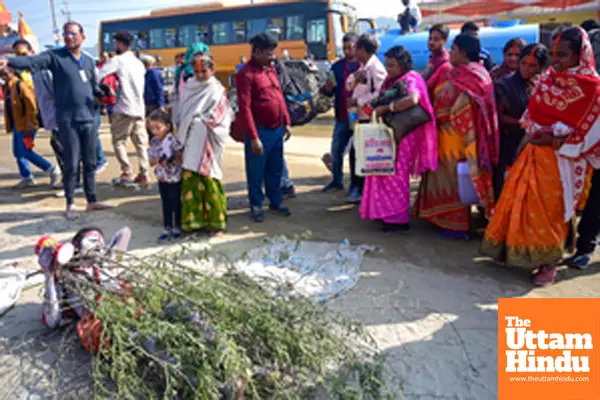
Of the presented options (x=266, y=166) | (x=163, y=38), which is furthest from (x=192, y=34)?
(x=266, y=166)

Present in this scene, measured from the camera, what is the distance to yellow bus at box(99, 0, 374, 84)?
52.8ft

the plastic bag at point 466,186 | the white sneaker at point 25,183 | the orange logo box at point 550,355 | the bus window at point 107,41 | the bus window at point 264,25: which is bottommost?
the orange logo box at point 550,355

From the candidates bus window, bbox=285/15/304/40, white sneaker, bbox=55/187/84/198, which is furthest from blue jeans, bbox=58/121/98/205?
bus window, bbox=285/15/304/40

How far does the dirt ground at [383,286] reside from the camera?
2613mm

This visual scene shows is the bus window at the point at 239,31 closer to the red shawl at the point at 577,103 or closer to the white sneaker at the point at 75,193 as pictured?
the white sneaker at the point at 75,193

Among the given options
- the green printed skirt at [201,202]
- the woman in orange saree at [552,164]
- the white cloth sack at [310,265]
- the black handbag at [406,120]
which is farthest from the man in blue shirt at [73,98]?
the woman in orange saree at [552,164]

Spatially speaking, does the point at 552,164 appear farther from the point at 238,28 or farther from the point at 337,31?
the point at 238,28

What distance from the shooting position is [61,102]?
4.99 metres

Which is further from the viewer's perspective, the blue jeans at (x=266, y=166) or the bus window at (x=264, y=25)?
the bus window at (x=264, y=25)

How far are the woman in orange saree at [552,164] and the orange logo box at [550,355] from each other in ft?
2.40

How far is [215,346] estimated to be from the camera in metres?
2.36

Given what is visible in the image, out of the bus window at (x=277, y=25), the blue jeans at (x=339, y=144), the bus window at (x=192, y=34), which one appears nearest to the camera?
the blue jeans at (x=339, y=144)

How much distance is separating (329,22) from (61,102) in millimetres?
12330

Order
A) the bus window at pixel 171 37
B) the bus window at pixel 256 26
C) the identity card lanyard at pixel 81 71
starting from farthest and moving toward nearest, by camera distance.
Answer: the bus window at pixel 171 37 → the bus window at pixel 256 26 → the identity card lanyard at pixel 81 71
